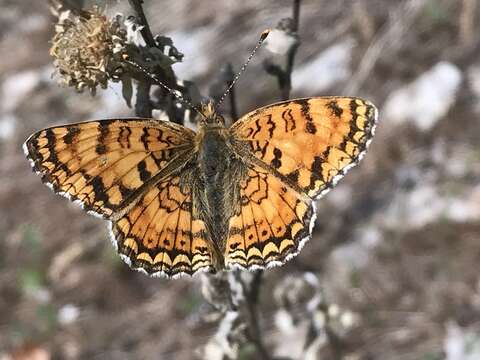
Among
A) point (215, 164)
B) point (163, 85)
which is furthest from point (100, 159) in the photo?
point (215, 164)

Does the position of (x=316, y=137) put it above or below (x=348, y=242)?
below

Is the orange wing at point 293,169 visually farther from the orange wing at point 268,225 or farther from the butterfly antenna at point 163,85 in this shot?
the butterfly antenna at point 163,85

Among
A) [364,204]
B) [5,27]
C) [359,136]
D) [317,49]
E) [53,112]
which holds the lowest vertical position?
[359,136]

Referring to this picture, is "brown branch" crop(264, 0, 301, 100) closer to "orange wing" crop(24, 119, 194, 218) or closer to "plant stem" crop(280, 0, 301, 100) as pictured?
"plant stem" crop(280, 0, 301, 100)

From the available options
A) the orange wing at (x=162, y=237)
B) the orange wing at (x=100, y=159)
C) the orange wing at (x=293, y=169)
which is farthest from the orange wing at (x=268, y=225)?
the orange wing at (x=100, y=159)

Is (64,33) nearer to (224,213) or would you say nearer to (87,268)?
(224,213)

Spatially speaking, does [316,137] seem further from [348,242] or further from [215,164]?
[348,242]

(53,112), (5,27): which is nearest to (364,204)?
(53,112)
